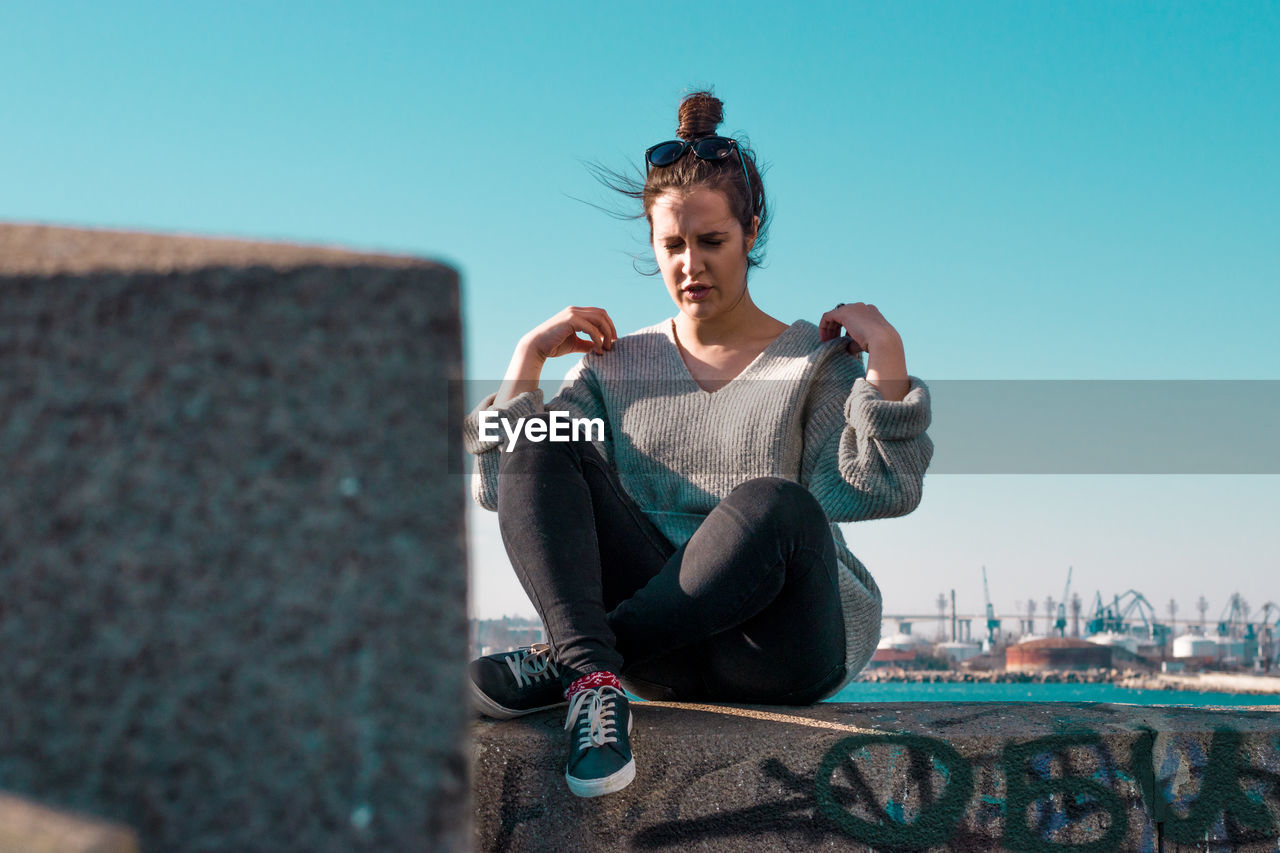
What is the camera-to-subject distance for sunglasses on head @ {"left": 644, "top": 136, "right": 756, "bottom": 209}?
3174 mm

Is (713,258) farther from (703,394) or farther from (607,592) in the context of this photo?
(607,592)

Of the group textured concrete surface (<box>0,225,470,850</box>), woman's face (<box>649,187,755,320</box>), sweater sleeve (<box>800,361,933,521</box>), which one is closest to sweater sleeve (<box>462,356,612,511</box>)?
woman's face (<box>649,187,755,320</box>)

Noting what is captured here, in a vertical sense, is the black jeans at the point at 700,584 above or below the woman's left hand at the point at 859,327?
below

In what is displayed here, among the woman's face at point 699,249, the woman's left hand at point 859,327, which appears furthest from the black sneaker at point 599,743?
the woman's face at point 699,249

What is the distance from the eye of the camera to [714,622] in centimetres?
228

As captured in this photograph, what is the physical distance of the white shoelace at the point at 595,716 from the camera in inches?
81.0

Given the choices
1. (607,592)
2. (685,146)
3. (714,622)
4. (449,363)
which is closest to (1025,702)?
(714,622)

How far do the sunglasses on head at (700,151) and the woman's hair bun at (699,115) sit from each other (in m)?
0.06

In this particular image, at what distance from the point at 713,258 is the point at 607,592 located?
3.44 ft

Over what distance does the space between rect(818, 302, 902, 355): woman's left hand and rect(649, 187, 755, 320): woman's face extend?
1.05ft

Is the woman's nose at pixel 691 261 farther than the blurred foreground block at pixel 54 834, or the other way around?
the woman's nose at pixel 691 261

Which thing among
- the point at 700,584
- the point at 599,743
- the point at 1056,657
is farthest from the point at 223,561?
the point at 1056,657

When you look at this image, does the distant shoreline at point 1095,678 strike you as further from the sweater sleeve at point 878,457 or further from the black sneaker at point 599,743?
the black sneaker at point 599,743

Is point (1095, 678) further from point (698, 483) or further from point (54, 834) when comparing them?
point (54, 834)
